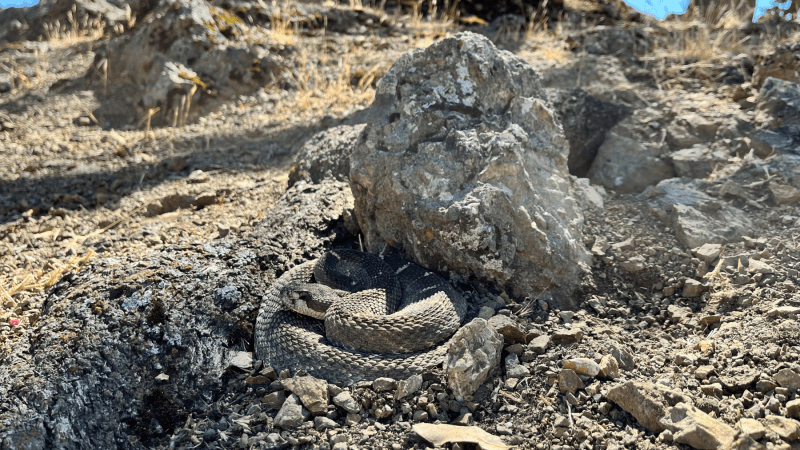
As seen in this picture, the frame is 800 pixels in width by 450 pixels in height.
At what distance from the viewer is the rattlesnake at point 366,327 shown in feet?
10.2

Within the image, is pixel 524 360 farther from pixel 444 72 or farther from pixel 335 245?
pixel 444 72

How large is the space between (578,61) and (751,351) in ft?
15.6

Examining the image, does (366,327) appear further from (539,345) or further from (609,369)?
(609,369)

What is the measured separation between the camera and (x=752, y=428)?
2.37 m

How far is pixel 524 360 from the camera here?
10.2 ft

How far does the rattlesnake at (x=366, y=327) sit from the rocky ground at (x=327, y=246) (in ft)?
0.41

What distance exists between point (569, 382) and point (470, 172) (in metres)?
1.50

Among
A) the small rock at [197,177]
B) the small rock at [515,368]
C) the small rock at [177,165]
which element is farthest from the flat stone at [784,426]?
the small rock at [177,165]

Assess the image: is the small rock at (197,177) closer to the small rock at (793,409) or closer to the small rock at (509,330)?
the small rock at (509,330)

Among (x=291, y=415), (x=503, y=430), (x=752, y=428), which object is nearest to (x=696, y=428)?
(x=752, y=428)

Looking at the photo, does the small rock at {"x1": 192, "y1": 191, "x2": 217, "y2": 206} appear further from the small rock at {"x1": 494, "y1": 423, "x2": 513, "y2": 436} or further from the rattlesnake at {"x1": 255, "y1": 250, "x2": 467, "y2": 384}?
the small rock at {"x1": 494, "y1": 423, "x2": 513, "y2": 436}

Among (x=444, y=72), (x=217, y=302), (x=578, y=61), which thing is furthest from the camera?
(x=578, y=61)

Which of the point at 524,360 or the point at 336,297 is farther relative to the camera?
the point at 336,297

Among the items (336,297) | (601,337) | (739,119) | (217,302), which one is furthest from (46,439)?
(739,119)
